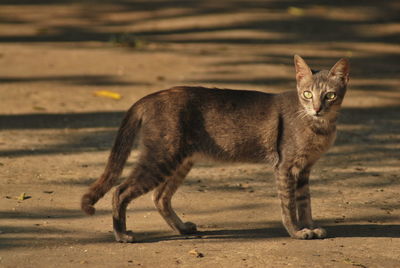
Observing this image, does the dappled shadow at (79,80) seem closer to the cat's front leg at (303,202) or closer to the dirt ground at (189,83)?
the dirt ground at (189,83)

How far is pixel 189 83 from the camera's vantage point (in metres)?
12.9

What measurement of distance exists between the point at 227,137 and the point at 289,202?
2.56ft

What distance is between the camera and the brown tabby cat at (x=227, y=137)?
254 inches

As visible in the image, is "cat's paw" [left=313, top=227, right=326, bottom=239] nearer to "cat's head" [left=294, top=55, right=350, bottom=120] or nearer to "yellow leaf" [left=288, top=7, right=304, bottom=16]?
"cat's head" [left=294, top=55, right=350, bottom=120]

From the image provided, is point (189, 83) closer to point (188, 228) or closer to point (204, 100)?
point (204, 100)

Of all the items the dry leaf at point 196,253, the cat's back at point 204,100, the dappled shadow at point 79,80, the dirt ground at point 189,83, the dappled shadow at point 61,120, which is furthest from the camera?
the dappled shadow at point 79,80

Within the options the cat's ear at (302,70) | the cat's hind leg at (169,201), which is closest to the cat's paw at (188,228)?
the cat's hind leg at (169,201)

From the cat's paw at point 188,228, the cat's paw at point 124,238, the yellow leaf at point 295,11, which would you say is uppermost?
the yellow leaf at point 295,11

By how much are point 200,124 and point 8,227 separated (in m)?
1.90

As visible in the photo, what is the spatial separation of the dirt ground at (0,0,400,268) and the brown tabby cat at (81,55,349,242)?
0.33m

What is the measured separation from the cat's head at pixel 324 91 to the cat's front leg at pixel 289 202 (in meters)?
0.58

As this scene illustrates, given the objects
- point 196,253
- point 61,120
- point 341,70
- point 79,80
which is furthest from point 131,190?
point 79,80

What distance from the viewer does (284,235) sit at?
6.78 metres

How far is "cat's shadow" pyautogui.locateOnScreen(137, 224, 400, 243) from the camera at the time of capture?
6.64 metres
